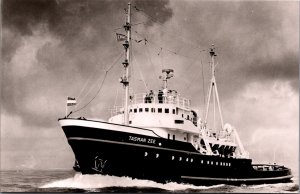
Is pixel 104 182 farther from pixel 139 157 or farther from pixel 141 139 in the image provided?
pixel 141 139

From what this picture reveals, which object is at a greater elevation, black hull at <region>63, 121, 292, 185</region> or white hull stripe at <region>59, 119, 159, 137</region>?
white hull stripe at <region>59, 119, 159, 137</region>

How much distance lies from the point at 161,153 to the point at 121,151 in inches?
113

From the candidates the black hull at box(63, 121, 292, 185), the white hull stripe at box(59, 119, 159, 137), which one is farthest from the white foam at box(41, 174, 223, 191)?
the white hull stripe at box(59, 119, 159, 137)

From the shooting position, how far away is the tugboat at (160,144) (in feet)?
79.6

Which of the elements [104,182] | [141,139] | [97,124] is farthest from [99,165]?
[141,139]

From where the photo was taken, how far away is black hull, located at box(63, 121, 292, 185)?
24.2 meters

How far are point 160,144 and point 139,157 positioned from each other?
1.82 metres

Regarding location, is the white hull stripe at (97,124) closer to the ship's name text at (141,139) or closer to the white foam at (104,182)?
the ship's name text at (141,139)

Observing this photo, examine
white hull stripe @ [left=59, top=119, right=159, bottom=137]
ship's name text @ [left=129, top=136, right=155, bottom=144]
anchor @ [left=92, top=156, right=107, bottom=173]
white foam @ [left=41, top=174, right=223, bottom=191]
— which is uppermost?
white hull stripe @ [left=59, top=119, right=159, bottom=137]

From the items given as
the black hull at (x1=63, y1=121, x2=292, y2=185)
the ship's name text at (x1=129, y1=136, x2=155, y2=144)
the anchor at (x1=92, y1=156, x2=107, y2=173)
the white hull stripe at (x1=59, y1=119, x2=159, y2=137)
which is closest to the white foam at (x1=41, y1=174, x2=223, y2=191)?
the black hull at (x1=63, y1=121, x2=292, y2=185)

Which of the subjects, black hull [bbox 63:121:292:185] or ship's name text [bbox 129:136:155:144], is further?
ship's name text [bbox 129:136:155:144]

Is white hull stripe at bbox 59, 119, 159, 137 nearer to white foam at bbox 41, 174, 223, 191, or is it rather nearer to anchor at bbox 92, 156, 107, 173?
anchor at bbox 92, 156, 107, 173

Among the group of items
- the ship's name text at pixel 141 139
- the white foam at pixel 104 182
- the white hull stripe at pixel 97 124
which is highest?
the white hull stripe at pixel 97 124

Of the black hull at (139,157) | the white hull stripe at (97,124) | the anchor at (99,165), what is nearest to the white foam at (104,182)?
the black hull at (139,157)
